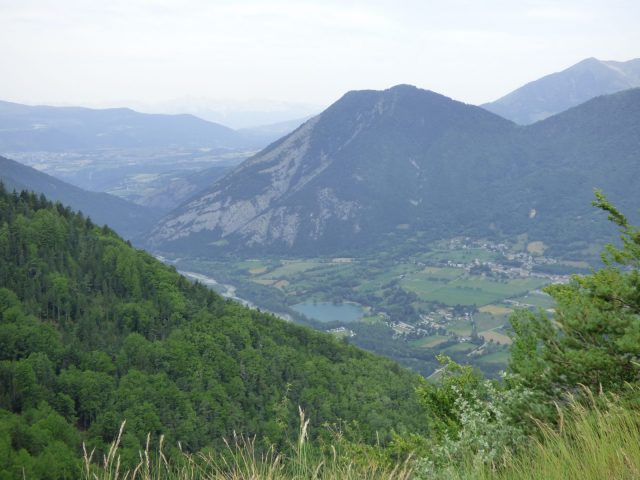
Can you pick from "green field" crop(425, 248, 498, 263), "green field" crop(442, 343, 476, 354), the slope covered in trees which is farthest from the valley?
the slope covered in trees

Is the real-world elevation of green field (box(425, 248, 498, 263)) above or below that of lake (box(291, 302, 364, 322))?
above

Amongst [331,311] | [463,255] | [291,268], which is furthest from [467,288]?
[291,268]

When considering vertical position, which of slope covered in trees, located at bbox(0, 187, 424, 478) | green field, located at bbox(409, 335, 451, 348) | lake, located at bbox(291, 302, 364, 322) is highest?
slope covered in trees, located at bbox(0, 187, 424, 478)

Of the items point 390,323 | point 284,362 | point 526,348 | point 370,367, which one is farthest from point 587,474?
point 390,323

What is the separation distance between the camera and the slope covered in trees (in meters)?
31.8

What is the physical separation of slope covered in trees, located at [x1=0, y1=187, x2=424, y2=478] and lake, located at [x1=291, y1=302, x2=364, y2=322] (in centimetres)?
6628

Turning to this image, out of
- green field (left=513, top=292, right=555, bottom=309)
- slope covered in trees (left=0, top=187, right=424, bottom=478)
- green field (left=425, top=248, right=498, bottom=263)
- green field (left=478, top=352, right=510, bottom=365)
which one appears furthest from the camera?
green field (left=425, top=248, right=498, bottom=263)

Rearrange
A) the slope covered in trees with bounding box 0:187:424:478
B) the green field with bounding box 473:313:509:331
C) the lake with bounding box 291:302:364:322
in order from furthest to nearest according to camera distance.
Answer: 1. the lake with bounding box 291:302:364:322
2. the green field with bounding box 473:313:509:331
3. the slope covered in trees with bounding box 0:187:424:478

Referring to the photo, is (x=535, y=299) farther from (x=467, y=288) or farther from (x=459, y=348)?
(x=459, y=348)

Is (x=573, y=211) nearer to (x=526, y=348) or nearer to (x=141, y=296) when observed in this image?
(x=141, y=296)

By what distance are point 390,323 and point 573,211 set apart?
105646 mm

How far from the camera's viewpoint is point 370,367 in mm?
56438

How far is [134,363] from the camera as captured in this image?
40.5m

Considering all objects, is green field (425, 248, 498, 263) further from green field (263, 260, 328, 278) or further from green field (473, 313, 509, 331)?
green field (473, 313, 509, 331)
